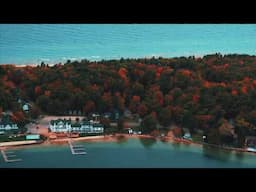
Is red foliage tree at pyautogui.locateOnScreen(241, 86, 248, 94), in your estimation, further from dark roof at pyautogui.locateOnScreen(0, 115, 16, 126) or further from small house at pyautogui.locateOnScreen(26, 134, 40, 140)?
dark roof at pyautogui.locateOnScreen(0, 115, 16, 126)

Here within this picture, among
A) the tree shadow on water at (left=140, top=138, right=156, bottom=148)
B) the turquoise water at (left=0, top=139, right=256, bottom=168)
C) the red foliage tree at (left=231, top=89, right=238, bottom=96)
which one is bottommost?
the turquoise water at (left=0, top=139, right=256, bottom=168)

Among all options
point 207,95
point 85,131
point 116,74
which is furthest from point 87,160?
point 207,95

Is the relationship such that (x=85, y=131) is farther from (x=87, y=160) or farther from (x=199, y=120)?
(x=199, y=120)

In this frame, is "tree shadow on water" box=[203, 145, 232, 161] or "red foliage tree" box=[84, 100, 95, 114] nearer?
"tree shadow on water" box=[203, 145, 232, 161]

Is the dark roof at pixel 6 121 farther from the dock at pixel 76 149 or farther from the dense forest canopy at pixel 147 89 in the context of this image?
the dock at pixel 76 149

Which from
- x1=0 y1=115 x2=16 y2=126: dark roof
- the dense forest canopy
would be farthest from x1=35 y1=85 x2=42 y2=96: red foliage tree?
x1=0 y1=115 x2=16 y2=126: dark roof

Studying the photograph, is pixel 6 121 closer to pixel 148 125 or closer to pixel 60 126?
pixel 60 126

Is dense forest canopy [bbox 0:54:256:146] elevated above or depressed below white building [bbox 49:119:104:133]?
above
